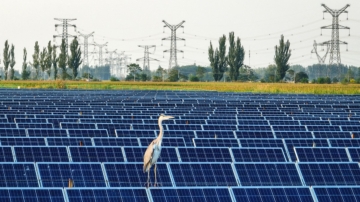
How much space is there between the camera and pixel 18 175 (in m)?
13.5

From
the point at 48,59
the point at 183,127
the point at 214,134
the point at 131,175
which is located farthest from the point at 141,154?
the point at 48,59

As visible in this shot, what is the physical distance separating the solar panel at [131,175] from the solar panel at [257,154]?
10.7 feet

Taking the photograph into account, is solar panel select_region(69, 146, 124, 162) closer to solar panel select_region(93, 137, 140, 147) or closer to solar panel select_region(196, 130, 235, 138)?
solar panel select_region(93, 137, 140, 147)

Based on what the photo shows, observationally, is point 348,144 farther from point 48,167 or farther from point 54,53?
point 54,53

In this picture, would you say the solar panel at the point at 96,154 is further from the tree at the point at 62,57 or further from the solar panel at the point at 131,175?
the tree at the point at 62,57

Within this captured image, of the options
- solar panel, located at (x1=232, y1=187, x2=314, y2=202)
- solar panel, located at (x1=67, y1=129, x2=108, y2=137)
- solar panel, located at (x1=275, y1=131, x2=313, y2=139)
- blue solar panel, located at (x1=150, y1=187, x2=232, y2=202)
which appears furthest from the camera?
solar panel, located at (x1=67, y1=129, x2=108, y2=137)

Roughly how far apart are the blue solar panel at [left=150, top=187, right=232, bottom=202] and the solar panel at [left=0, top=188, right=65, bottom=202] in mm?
1346

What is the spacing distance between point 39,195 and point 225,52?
11448 centimetres

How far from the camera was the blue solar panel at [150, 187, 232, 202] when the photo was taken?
1052 cm

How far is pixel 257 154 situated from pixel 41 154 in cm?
477

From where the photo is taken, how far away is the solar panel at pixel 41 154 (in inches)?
640

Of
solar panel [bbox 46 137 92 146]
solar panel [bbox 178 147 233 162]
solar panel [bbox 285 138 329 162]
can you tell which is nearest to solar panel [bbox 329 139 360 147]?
solar panel [bbox 285 138 329 162]

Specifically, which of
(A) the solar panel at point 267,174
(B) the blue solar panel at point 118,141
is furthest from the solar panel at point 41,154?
(A) the solar panel at point 267,174

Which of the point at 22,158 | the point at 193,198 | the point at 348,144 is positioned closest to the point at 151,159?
the point at 193,198
